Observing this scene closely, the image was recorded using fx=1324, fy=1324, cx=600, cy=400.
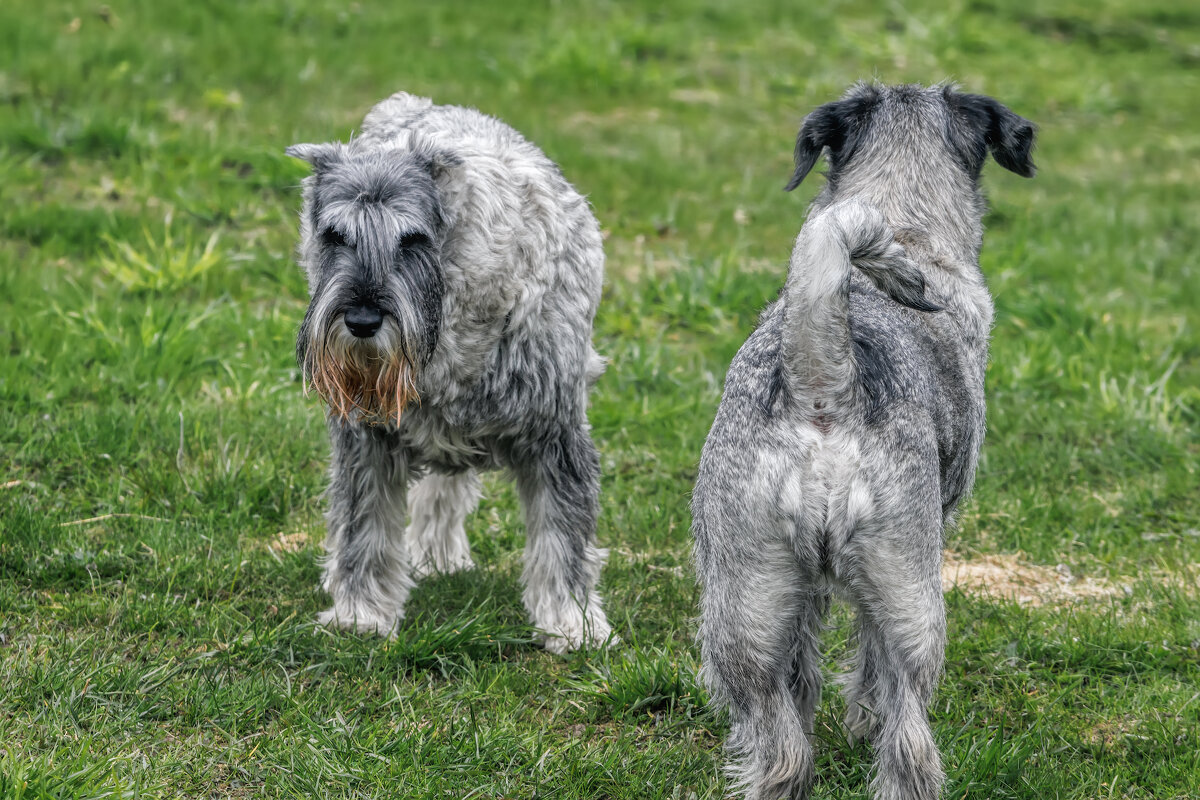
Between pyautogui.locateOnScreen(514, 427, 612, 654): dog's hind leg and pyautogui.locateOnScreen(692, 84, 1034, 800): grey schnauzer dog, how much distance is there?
3.87 feet

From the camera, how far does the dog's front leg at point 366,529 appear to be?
485 cm

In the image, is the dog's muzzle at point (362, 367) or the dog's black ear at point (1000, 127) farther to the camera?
the dog's black ear at point (1000, 127)

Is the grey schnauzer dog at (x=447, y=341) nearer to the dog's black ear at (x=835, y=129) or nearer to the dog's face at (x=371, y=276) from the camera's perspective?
the dog's face at (x=371, y=276)

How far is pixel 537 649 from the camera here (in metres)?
5.00

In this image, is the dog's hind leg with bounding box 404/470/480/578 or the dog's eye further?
the dog's hind leg with bounding box 404/470/480/578

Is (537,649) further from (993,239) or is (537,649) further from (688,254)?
(993,239)

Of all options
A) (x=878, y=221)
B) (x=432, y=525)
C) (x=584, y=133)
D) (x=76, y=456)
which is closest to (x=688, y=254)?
(x=584, y=133)

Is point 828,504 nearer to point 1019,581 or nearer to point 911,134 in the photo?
point 911,134

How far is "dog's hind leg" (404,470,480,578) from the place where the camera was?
5.53 m

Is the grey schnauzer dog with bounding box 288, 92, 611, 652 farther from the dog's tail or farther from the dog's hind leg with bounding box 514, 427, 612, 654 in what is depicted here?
the dog's tail

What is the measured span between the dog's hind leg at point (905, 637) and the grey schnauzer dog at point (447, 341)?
1.61 metres

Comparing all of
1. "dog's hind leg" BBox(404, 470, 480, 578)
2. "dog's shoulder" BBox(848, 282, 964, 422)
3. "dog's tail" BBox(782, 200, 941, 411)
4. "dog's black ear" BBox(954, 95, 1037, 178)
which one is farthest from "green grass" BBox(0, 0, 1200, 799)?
"dog's black ear" BBox(954, 95, 1037, 178)

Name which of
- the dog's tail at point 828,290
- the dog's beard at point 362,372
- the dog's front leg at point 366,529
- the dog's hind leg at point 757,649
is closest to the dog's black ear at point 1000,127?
the dog's tail at point 828,290

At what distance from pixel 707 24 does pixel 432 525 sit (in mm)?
9088
